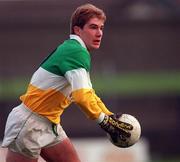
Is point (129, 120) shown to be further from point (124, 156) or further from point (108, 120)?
point (124, 156)

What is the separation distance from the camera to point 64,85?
23.1ft

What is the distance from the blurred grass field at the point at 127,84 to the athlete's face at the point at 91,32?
1606 cm

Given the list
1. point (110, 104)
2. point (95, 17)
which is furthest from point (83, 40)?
point (110, 104)

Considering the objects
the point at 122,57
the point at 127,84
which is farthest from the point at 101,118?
the point at 122,57

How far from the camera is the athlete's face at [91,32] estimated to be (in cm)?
698

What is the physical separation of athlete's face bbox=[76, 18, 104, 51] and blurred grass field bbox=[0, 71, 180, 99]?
16060 mm

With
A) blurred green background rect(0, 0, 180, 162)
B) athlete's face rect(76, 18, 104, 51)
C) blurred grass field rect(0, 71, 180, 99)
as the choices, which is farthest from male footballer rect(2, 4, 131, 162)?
blurred grass field rect(0, 71, 180, 99)

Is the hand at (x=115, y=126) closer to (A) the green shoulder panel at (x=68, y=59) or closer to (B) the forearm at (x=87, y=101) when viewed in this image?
(B) the forearm at (x=87, y=101)

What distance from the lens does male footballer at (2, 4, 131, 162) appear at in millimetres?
6800

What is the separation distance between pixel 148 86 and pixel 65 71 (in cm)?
1862

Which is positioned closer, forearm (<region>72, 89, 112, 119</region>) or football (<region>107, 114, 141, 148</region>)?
forearm (<region>72, 89, 112, 119</region>)

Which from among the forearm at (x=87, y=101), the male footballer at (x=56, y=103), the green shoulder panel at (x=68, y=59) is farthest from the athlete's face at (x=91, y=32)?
the forearm at (x=87, y=101)

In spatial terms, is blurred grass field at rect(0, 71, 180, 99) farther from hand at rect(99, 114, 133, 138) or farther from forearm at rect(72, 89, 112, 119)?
forearm at rect(72, 89, 112, 119)

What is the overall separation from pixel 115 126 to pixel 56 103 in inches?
22.0
